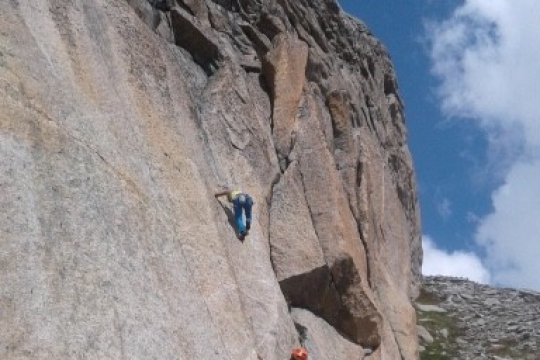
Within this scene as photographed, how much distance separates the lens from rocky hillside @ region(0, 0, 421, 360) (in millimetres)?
13688

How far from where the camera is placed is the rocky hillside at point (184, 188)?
13.7 metres

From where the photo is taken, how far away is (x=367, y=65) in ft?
138

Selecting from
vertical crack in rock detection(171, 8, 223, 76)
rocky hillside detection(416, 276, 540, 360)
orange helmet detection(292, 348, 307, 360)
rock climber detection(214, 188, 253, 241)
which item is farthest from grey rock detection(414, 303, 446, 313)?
orange helmet detection(292, 348, 307, 360)

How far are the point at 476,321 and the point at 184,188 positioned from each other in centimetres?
3825

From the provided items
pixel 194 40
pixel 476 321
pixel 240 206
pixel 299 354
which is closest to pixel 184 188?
pixel 240 206

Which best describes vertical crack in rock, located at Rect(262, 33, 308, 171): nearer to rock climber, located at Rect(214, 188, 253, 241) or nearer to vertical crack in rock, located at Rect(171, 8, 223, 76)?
vertical crack in rock, located at Rect(171, 8, 223, 76)

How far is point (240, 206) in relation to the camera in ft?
67.8

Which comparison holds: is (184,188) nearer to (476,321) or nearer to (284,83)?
(284,83)

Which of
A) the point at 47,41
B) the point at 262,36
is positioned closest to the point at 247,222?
the point at 47,41

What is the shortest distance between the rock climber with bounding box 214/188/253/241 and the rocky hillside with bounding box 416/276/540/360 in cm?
2464

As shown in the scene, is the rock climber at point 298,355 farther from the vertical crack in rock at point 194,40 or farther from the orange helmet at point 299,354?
the vertical crack in rock at point 194,40

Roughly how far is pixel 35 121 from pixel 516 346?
3828 centimetres

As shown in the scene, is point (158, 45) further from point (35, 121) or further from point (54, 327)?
point (54, 327)

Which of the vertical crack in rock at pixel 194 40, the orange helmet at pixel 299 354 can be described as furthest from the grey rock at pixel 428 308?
the orange helmet at pixel 299 354
